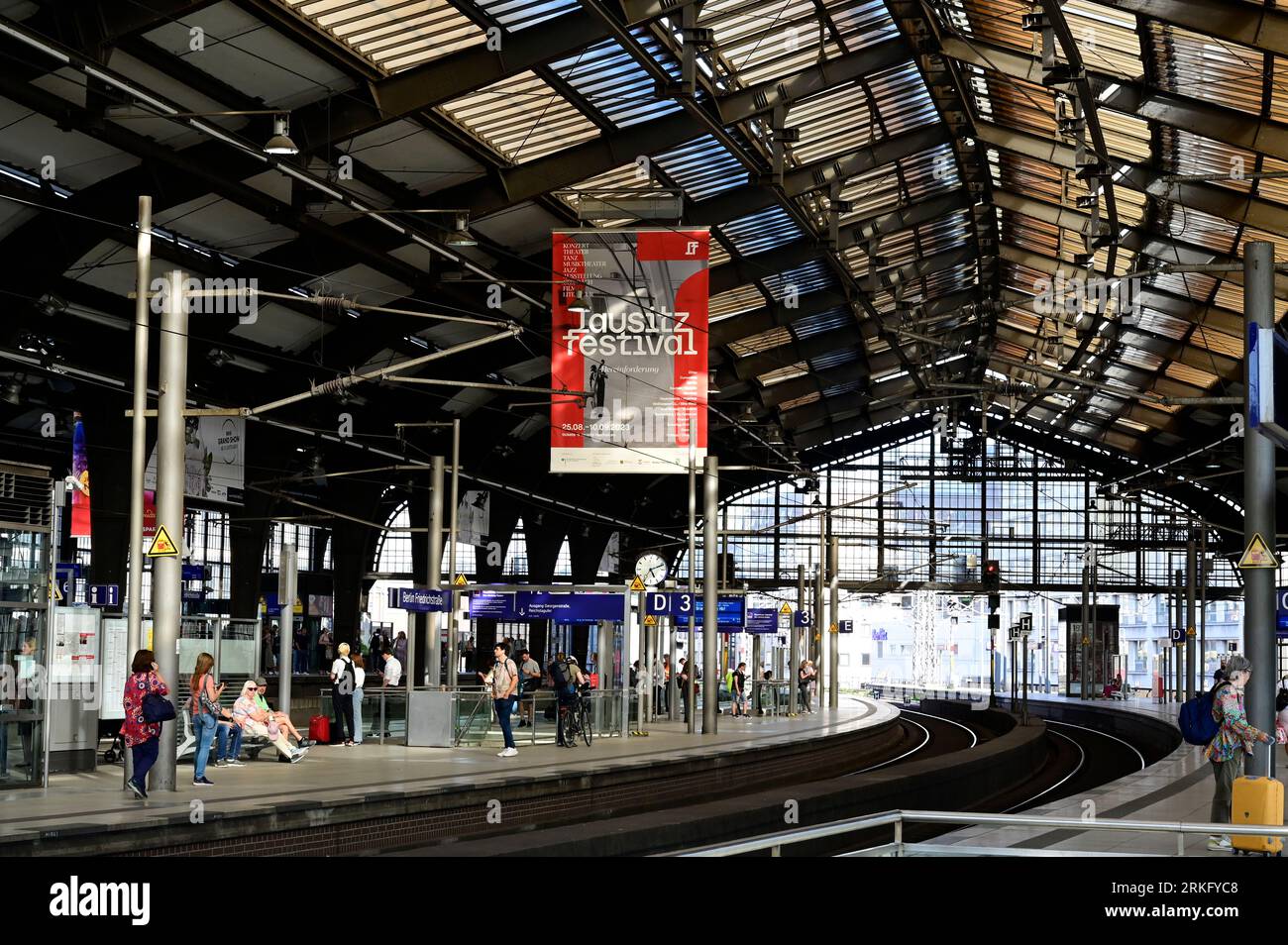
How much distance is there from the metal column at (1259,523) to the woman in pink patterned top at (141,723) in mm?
10459

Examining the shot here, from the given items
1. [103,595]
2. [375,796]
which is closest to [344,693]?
[103,595]

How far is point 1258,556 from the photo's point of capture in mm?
13188

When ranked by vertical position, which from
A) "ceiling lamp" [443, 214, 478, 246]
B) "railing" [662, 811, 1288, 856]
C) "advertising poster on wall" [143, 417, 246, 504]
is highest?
"ceiling lamp" [443, 214, 478, 246]

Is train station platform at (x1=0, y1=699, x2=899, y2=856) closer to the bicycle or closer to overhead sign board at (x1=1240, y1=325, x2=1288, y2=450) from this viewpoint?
the bicycle

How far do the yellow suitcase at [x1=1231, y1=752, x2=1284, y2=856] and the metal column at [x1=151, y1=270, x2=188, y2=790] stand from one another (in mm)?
10596

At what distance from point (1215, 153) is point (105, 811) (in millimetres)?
20807

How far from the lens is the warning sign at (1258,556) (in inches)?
517

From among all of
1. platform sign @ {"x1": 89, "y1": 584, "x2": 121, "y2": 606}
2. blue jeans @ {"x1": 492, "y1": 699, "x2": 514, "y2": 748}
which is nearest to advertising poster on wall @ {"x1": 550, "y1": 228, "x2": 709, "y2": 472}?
blue jeans @ {"x1": 492, "y1": 699, "x2": 514, "y2": 748}

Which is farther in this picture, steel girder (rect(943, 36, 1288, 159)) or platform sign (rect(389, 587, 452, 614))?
platform sign (rect(389, 587, 452, 614))

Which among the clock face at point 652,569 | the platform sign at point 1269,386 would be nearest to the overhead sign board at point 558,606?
the clock face at point 652,569

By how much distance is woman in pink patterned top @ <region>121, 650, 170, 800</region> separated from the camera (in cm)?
1496
